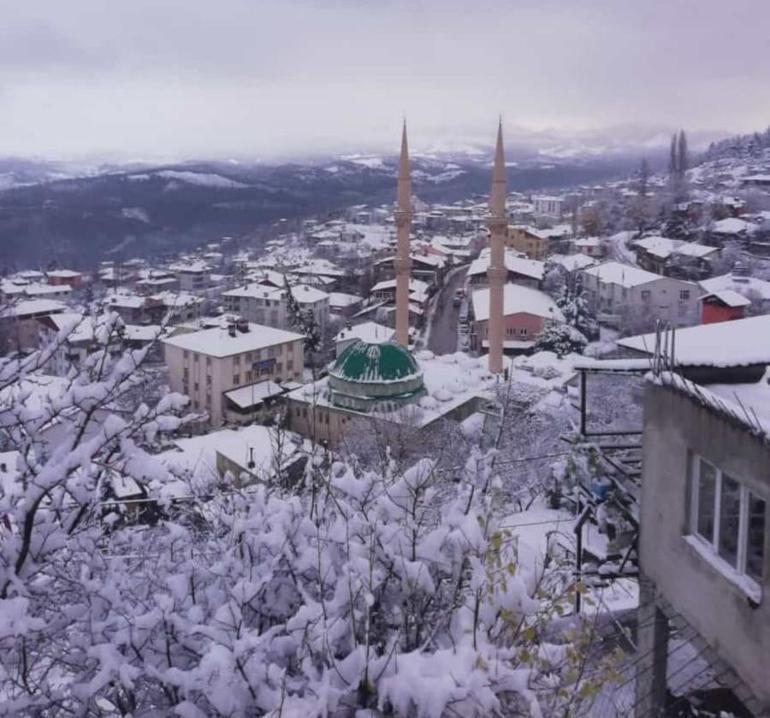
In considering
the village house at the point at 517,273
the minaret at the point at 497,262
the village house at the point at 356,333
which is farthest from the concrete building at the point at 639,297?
the village house at the point at 356,333

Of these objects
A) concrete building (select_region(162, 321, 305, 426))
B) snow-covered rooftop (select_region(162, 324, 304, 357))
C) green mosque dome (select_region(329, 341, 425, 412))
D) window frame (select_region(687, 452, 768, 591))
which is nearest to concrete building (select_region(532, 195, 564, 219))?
snow-covered rooftop (select_region(162, 324, 304, 357))

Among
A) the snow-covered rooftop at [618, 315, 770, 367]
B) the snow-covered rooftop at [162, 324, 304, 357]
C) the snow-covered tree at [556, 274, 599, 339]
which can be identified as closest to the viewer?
the snow-covered rooftop at [618, 315, 770, 367]

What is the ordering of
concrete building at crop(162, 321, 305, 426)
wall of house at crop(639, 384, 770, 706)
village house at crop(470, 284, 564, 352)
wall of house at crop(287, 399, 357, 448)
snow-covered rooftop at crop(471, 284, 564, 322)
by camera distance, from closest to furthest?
wall of house at crop(639, 384, 770, 706) → wall of house at crop(287, 399, 357, 448) → concrete building at crop(162, 321, 305, 426) → village house at crop(470, 284, 564, 352) → snow-covered rooftop at crop(471, 284, 564, 322)

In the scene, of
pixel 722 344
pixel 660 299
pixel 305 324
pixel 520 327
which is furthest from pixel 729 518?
pixel 305 324

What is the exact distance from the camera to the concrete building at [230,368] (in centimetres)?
2011

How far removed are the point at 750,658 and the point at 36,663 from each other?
7.21ft

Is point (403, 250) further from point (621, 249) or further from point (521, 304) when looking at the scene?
point (621, 249)

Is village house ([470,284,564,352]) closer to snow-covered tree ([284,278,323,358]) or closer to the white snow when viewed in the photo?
snow-covered tree ([284,278,323,358])

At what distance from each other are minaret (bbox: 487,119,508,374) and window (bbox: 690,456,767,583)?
16.7m

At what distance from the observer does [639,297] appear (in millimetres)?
24891

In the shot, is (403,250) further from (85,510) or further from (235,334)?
(85,510)

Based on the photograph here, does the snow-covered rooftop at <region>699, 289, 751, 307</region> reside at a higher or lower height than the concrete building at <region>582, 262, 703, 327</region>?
higher

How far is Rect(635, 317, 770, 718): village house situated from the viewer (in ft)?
8.14

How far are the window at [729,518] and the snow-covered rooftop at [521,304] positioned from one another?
2071 centimetres
